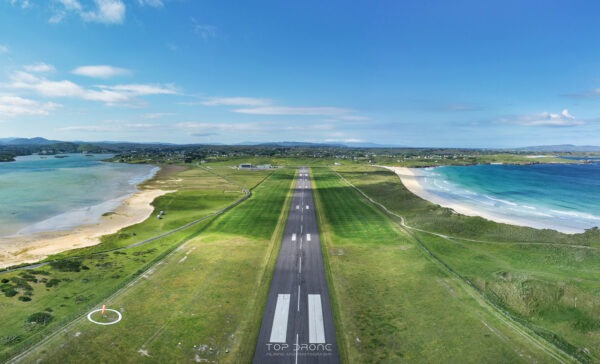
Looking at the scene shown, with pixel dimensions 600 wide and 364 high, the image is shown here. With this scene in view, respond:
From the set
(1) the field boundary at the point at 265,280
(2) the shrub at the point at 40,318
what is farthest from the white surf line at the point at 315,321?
(2) the shrub at the point at 40,318

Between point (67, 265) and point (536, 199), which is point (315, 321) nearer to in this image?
point (67, 265)

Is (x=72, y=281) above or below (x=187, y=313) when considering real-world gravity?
below

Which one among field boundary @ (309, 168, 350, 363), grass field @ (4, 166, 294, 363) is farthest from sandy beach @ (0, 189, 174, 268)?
field boundary @ (309, 168, 350, 363)

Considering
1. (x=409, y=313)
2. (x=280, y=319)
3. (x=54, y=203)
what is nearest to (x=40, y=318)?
(x=280, y=319)

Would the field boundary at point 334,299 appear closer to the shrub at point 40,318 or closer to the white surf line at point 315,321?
the white surf line at point 315,321

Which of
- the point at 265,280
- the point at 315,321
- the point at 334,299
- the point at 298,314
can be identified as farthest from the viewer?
the point at 265,280

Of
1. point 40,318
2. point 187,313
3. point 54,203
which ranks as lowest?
point 54,203

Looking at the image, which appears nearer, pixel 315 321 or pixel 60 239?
pixel 315 321

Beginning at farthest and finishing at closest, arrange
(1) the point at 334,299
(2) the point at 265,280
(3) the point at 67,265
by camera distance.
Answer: (3) the point at 67,265, (2) the point at 265,280, (1) the point at 334,299
